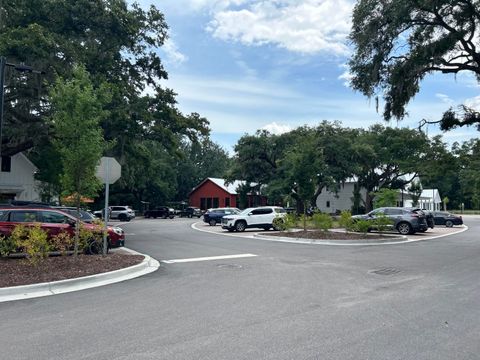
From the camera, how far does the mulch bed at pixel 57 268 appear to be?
9.42 metres

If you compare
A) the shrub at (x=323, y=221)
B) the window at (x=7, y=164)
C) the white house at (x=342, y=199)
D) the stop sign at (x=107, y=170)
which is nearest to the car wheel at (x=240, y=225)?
the shrub at (x=323, y=221)

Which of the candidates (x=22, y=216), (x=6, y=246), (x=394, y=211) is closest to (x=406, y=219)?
(x=394, y=211)

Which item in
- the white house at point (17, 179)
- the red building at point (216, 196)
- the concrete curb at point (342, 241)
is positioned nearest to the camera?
the concrete curb at point (342, 241)

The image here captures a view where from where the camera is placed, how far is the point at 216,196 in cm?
6556

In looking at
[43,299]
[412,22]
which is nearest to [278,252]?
[43,299]

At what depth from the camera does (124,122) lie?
21.8 metres

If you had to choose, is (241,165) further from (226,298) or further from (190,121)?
(226,298)

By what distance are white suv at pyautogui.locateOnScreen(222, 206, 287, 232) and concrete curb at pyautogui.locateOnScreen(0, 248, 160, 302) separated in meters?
16.5

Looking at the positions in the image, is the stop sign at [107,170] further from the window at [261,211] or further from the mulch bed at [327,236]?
the window at [261,211]

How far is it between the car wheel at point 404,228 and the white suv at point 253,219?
711 centimetres

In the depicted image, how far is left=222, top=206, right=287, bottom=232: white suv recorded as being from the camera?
2794cm

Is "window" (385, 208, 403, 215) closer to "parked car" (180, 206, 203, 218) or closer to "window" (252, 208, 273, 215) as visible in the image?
"window" (252, 208, 273, 215)

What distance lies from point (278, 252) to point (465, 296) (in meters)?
8.02

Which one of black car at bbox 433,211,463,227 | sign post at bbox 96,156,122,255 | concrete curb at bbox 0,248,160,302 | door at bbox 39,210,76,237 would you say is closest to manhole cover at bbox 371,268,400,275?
concrete curb at bbox 0,248,160,302
